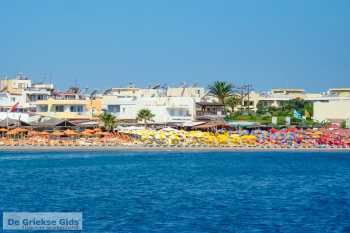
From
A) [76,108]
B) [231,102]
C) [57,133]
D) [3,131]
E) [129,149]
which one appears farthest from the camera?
[231,102]

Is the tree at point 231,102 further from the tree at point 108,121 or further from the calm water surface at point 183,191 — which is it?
the calm water surface at point 183,191

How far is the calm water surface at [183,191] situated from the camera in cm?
3534

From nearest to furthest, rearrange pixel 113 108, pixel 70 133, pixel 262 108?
pixel 70 133
pixel 113 108
pixel 262 108

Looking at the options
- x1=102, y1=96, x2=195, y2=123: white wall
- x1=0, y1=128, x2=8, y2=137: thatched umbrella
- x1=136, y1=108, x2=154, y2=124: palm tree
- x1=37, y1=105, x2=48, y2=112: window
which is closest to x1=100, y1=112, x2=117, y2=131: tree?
x1=136, y1=108, x2=154, y2=124: palm tree

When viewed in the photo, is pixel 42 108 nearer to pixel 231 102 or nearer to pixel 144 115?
pixel 144 115

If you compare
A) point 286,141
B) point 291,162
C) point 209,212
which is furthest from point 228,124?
point 209,212

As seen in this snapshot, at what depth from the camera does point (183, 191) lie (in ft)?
157

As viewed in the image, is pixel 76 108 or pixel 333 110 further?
pixel 333 110

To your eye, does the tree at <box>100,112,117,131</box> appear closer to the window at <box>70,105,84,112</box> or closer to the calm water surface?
the calm water surface

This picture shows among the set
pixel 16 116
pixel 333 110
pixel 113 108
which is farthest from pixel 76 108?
pixel 333 110

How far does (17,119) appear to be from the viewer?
9275cm

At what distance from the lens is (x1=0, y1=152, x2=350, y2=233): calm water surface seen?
116 feet

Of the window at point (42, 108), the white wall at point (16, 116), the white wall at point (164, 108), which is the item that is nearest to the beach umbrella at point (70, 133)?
the white wall at point (16, 116)

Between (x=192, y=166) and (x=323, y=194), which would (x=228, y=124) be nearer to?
(x=192, y=166)
